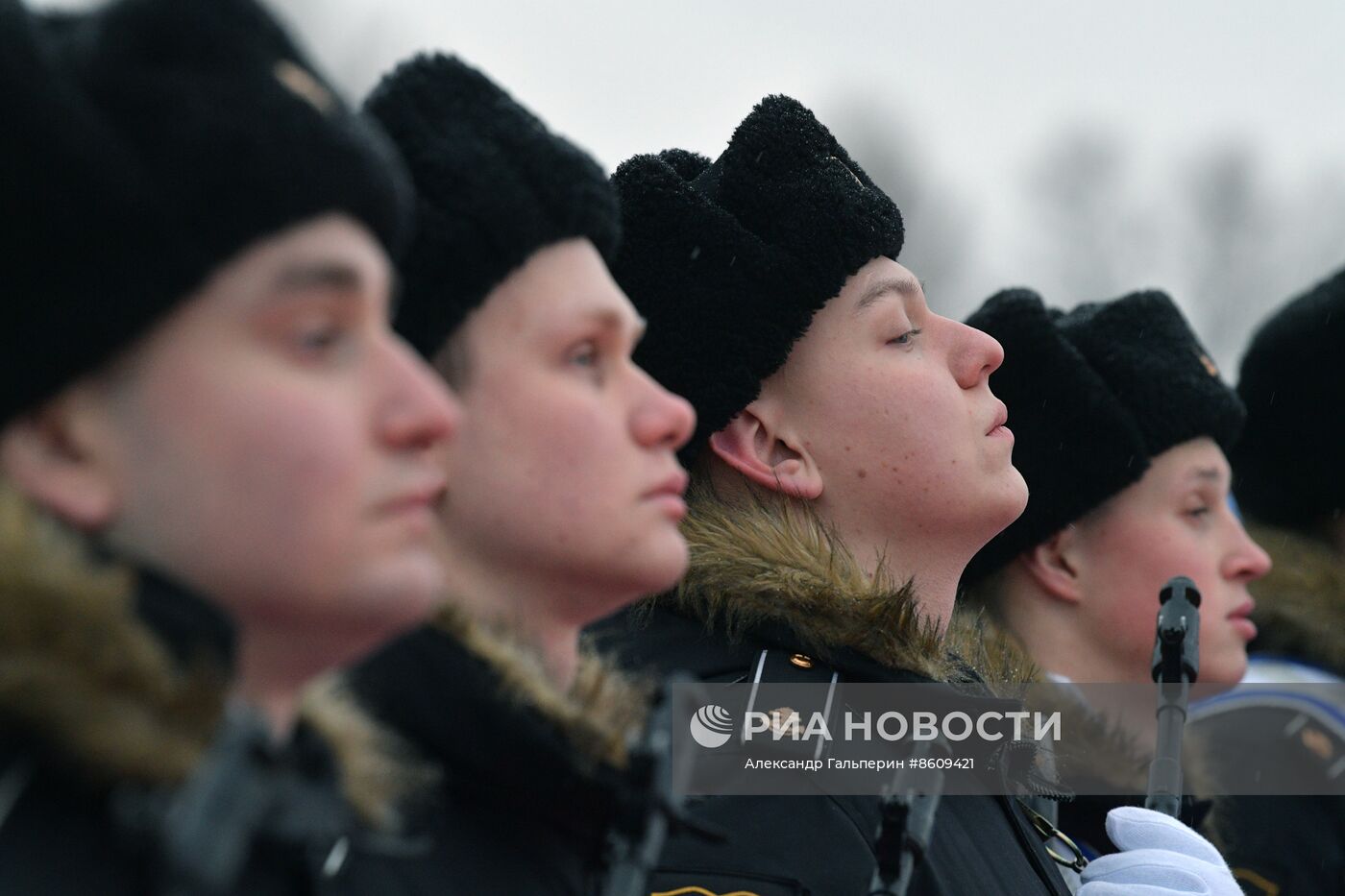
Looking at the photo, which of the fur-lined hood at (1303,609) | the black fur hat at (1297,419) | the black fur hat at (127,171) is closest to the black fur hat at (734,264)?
the black fur hat at (127,171)

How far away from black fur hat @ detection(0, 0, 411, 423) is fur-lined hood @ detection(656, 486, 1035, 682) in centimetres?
147

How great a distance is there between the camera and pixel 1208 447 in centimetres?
453

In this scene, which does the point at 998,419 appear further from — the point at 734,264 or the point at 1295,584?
the point at 1295,584

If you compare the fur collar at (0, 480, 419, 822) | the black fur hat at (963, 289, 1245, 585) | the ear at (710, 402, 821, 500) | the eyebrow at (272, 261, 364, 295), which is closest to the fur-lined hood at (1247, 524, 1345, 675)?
the black fur hat at (963, 289, 1245, 585)

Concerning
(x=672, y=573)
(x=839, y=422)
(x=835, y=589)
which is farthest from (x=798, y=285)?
(x=672, y=573)

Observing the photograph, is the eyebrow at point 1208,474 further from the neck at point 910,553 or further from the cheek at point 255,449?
the cheek at point 255,449

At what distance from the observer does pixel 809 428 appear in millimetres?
3479

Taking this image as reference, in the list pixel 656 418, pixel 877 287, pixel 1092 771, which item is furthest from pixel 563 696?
pixel 1092 771

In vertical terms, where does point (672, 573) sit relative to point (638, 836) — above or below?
above

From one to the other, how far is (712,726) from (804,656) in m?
0.22

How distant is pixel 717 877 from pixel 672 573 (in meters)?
0.64

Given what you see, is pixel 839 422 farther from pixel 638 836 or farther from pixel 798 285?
pixel 638 836

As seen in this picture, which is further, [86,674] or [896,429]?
[896,429]

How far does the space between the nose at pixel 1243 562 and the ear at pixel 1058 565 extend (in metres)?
0.39
